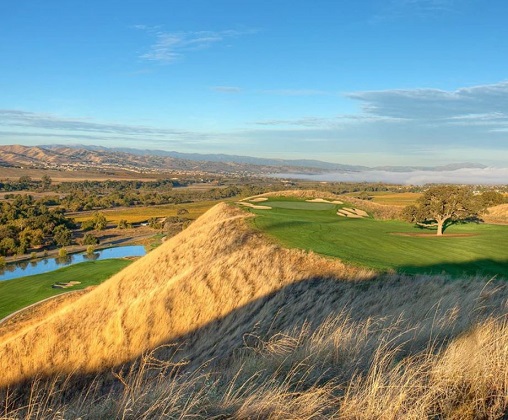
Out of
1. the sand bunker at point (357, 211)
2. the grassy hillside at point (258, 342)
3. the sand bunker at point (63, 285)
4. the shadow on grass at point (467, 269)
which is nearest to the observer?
the grassy hillside at point (258, 342)

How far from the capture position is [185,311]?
14992 mm

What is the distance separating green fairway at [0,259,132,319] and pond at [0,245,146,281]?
14516mm

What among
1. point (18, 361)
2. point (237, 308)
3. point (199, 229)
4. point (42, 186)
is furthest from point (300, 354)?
point (42, 186)

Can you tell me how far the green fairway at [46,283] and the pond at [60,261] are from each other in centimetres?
1452

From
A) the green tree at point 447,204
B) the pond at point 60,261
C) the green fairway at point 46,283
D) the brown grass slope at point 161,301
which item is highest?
the green tree at point 447,204

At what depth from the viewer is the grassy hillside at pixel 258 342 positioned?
155 inches

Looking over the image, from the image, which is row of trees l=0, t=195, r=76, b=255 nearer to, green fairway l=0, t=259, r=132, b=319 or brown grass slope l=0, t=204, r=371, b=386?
green fairway l=0, t=259, r=132, b=319

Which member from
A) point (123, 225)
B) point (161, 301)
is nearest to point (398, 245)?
point (161, 301)

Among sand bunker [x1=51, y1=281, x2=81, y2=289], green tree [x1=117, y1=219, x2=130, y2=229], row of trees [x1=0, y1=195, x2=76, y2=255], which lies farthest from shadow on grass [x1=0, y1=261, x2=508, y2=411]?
green tree [x1=117, y1=219, x2=130, y2=229]

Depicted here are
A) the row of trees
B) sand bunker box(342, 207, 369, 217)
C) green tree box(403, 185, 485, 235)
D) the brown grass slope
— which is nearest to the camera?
the brown grass slope

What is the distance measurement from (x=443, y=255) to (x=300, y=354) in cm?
1306

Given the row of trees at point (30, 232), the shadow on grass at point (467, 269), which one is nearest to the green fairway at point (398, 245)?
the shadow on grass at point (467, 269)

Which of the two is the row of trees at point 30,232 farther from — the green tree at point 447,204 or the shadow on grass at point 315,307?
the green tree at point 447,204

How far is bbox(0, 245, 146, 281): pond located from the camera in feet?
182
